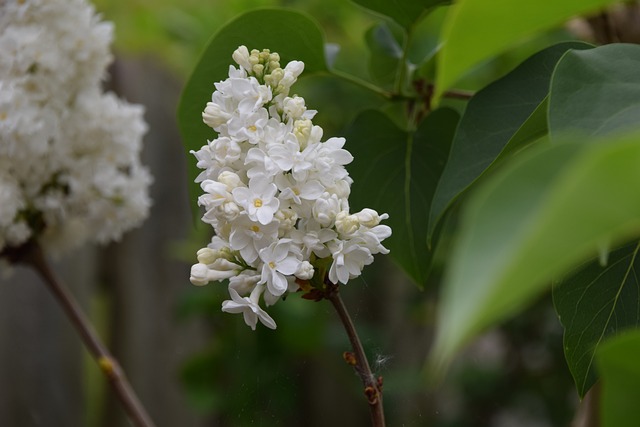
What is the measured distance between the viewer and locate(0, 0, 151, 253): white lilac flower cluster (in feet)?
1.80

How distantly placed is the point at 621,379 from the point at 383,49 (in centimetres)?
37

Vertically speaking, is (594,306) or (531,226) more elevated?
(531,226)

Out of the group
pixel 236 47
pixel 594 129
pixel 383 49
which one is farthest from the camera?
pixel 383 49

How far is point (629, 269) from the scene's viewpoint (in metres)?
0.35

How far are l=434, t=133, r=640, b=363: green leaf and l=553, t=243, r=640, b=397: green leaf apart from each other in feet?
0.62

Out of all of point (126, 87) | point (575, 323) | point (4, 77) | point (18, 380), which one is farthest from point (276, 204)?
point (126, 87)

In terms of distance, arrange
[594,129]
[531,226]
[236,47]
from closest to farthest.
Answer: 1. [531,226]
2. [594,129]
3. [236,47]

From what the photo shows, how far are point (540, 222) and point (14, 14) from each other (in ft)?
1.65

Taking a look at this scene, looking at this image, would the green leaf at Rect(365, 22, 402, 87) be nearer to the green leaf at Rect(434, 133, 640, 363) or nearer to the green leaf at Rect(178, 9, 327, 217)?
the green leaf at Rect(178, 9, 327, 217)

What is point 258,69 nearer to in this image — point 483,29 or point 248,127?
point 248,127

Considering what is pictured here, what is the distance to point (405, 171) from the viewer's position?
19.2 inches

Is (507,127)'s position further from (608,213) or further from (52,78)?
(52,78)

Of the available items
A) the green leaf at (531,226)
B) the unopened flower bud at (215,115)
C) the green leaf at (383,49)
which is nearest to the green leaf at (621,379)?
the green leaf at (531,226)

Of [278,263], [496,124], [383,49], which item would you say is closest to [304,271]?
[278,263]
